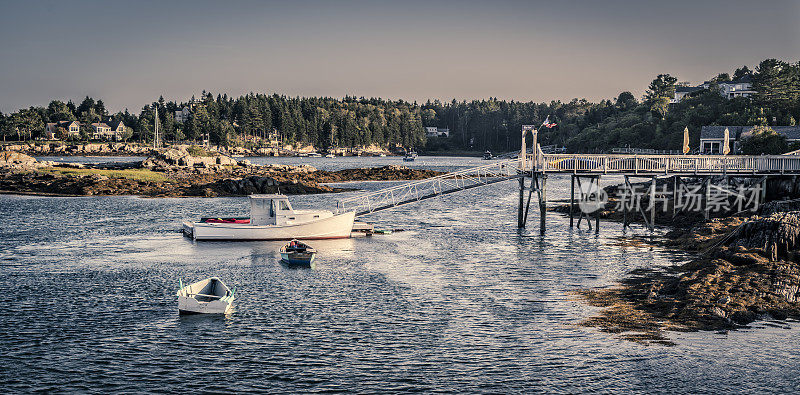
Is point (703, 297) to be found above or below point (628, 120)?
below

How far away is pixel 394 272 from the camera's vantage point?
40.0 metres

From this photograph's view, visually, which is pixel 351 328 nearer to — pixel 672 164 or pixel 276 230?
pixel 276 230

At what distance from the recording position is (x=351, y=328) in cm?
2766

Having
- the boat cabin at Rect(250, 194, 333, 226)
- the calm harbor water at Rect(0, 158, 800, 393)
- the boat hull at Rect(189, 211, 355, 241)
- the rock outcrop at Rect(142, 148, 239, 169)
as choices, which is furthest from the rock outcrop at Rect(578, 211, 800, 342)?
the rock outcrop at Rect(142, 148, 239, 169)

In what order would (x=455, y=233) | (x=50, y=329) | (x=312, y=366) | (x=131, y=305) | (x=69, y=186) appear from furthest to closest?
(x=69, y=186), (x=455, y=233), (x=131, y=305), (x=50, y=329), (x=312, y=366)

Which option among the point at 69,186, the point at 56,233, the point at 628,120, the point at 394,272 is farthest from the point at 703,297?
the point at 628,120

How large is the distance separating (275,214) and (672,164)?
33.6 metres

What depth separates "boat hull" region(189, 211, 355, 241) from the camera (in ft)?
170

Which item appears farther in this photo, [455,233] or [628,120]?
→ [628,120]

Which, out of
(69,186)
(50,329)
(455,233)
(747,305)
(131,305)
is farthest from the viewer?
(69,186)

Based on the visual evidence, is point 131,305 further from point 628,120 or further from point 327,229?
point 628,120

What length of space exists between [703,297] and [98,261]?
36.6 m

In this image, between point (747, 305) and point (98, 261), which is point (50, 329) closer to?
point (98, 261)

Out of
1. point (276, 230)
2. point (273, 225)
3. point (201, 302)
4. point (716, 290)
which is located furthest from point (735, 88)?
point (201, 302)
